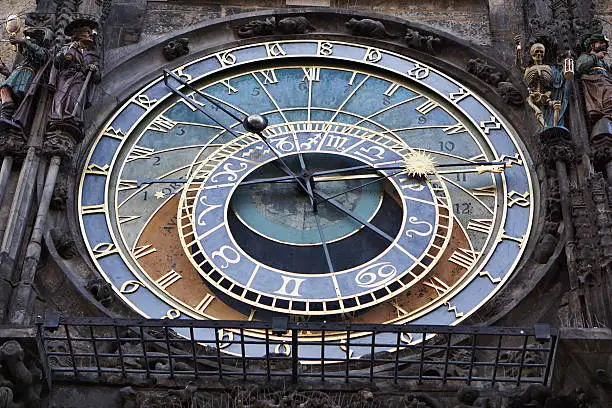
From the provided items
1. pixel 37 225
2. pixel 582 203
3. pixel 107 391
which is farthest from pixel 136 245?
pixel 582 203

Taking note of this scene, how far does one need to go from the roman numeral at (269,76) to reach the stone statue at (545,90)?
8.29ft

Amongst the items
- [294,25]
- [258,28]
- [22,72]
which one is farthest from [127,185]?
[294,25]

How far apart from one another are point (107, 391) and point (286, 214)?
287cm

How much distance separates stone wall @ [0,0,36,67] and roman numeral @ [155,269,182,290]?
12.6 ft

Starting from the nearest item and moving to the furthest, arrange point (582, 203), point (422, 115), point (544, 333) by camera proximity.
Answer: point (544, 333) → point (582, 203) → point (422, 115)

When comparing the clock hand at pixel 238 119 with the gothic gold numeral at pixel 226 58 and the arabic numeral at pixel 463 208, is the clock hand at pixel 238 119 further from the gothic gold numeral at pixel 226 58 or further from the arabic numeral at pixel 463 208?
the arabic numeral at pixel 463 208

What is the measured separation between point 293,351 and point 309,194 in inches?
97.3

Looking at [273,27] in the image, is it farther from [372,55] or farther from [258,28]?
[372,55]

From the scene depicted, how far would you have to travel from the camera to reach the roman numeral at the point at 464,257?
1484cm

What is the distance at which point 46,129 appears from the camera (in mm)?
15578

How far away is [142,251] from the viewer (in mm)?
15047

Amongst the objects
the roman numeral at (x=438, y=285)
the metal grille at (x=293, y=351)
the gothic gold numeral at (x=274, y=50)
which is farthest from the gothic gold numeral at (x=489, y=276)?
the gothic gold numeral at (x=274, y=50)

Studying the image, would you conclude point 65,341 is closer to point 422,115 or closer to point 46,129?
point 46,129

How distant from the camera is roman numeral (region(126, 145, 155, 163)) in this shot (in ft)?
52.4
